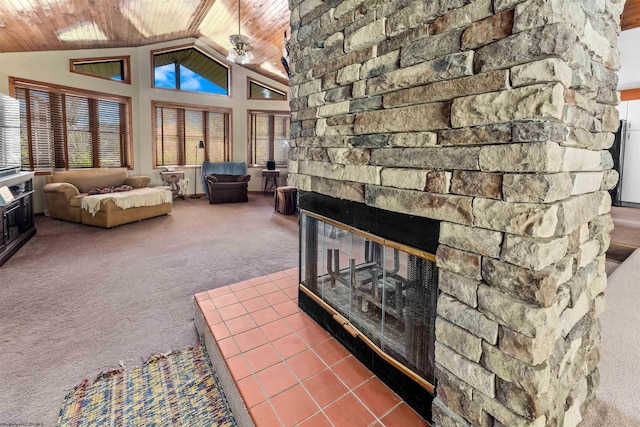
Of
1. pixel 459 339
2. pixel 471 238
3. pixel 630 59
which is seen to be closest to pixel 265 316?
pixel 459 339

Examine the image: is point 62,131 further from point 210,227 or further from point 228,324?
point 228,324

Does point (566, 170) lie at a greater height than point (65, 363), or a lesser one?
greater

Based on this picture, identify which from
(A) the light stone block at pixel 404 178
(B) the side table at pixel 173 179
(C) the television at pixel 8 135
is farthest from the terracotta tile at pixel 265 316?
(B) the side table at pixel 173 179

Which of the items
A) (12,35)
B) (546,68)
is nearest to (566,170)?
(546,68)

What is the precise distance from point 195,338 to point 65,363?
2.42 feet

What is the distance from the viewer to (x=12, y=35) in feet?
14.8

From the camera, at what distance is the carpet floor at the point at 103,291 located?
6.31ft

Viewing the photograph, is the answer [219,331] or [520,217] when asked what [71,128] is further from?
[520,217]

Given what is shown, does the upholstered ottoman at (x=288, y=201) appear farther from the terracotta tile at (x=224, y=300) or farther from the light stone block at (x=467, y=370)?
the light stone block at (x=467, y=370)

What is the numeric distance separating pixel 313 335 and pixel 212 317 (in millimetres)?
679

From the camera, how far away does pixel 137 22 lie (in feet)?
18.3

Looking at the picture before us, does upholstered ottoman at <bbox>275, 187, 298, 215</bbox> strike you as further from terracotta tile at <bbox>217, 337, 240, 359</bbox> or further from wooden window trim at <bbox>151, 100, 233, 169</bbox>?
terracotta tile at <bbox>217, 337, 240, 359</bbox>

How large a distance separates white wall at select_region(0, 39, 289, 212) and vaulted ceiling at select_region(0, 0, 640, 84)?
9.5 inches

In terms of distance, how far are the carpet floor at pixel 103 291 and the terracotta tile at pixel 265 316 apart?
0.52 meters
